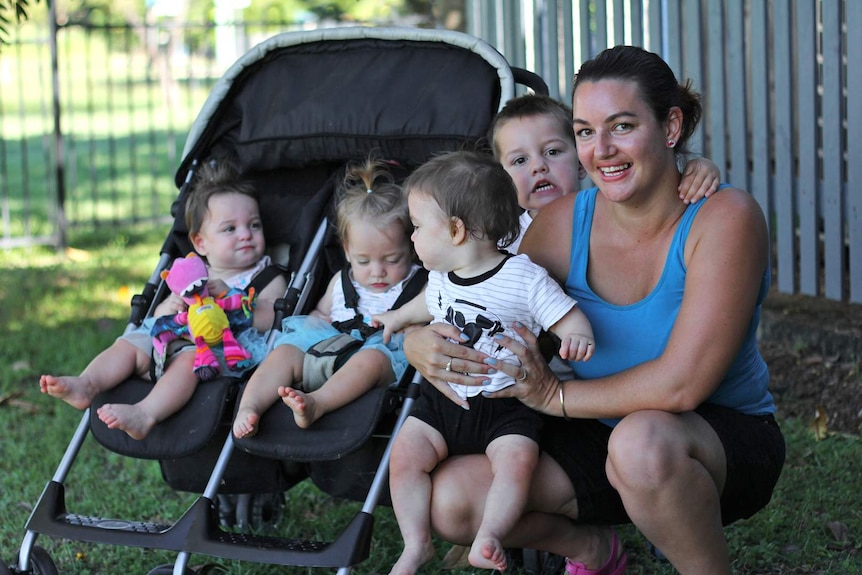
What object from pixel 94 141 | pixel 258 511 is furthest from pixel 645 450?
pixel 94 141

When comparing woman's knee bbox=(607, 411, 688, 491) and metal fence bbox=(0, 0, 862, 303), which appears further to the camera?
metal fence bbox=(0, 0, 862, 303)

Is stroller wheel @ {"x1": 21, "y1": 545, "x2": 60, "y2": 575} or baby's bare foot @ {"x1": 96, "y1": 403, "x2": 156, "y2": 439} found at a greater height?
baby's bare foot @ {"x1": 96, "y1": 403, "x2": 156, "y2": 439}

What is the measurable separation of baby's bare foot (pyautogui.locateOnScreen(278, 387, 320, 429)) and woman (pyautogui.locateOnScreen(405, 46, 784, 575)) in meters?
0.32

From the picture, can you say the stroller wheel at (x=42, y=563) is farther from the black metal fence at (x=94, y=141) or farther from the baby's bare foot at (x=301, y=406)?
the black metal fence at (x=94, y=141)

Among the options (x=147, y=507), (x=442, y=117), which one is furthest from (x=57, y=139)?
(x=442, y=117)

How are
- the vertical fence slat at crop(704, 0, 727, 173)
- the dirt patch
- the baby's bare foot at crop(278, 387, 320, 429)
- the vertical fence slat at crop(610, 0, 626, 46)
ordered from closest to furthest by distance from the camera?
the baby's bare foot at crop(278, 387, 320, 429), the dirt patch, the vertical fence slat at crop(704, 0, 727, 173), the vertical fence slat at crop(610, 0, 626, 46)

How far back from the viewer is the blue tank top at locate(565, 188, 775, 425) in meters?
2.97

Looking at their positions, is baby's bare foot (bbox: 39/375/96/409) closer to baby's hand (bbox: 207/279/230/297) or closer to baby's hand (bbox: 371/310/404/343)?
baby's hand (bbox: 207/279/230/297)

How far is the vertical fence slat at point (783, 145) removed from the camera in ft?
17.8

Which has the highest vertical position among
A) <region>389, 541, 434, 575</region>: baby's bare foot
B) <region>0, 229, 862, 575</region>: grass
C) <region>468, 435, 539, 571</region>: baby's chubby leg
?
<region>468, 435, 539, 571</region>: baby's chubby leg

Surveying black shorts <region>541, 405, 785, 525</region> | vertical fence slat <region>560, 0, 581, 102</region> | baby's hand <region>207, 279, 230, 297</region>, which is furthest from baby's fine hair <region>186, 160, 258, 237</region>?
vertical fence slat <region>560, 0, 581, 102</region>

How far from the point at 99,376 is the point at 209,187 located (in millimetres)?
852

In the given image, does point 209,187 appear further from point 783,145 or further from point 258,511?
point 783,145

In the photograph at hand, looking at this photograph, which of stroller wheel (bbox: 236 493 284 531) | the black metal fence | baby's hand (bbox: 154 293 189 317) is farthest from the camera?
the black metal fence
